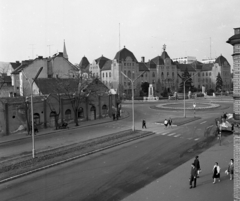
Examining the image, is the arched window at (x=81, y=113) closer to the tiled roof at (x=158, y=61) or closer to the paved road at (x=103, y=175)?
the paved road at (x=103, y=175)

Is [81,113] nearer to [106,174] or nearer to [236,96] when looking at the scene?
[106,174]

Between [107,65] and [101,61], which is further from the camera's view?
[101,61]

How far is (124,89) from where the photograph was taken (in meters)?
90.6

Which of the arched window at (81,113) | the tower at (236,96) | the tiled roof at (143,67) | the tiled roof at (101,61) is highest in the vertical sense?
the tiled roof at (101,61)

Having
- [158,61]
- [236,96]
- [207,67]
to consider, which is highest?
[158,61]

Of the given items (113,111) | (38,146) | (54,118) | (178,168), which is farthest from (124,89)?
(178,168)

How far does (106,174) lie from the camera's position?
16.0 m

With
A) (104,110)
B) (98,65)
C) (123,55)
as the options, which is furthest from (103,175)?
(98,65)

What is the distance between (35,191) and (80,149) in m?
8.15

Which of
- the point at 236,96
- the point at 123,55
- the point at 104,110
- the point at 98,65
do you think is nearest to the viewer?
the point at 236,96

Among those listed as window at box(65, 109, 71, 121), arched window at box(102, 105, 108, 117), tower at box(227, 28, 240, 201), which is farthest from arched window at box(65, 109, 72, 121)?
tower at box(227, 28, 240, 201)

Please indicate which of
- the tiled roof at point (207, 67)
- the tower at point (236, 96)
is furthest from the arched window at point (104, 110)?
the tiled roof at point (207, 67)

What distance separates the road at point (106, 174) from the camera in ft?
43.8

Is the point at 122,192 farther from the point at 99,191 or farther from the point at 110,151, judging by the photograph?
the point at 110,151
